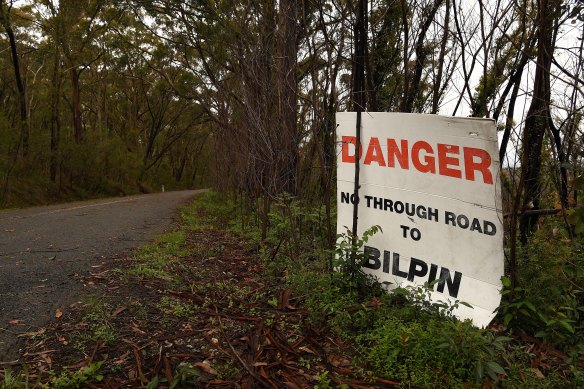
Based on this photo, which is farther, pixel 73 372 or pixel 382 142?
pixel 382 142

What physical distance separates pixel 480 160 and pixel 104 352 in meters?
3.26

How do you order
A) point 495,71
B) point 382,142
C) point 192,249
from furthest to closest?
point 192,249 → point 495,71 → point 382,142

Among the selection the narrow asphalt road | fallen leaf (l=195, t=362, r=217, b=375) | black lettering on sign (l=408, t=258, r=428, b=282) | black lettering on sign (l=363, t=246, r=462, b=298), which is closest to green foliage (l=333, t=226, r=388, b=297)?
black lettering on sign (l=363, t=246, r=462, b=298)

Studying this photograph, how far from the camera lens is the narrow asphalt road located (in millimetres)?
3604

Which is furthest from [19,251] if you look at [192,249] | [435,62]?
[435,62]

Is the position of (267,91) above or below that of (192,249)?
above

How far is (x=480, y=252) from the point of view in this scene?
353 centimetres

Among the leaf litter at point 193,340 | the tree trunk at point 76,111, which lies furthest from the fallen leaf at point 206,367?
the tree trunk at point 76,111

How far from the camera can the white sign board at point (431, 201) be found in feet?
11.5

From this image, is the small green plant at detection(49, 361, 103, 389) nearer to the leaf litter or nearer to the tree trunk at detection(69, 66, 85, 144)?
the leaf litter

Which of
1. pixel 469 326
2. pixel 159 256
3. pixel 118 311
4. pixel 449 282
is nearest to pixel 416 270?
pixel 449 282

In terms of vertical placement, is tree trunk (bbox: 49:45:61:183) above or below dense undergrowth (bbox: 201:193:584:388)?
above

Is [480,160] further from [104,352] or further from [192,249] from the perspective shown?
[192,249]

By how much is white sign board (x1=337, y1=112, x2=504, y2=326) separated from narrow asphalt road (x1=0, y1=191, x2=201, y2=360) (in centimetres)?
293
